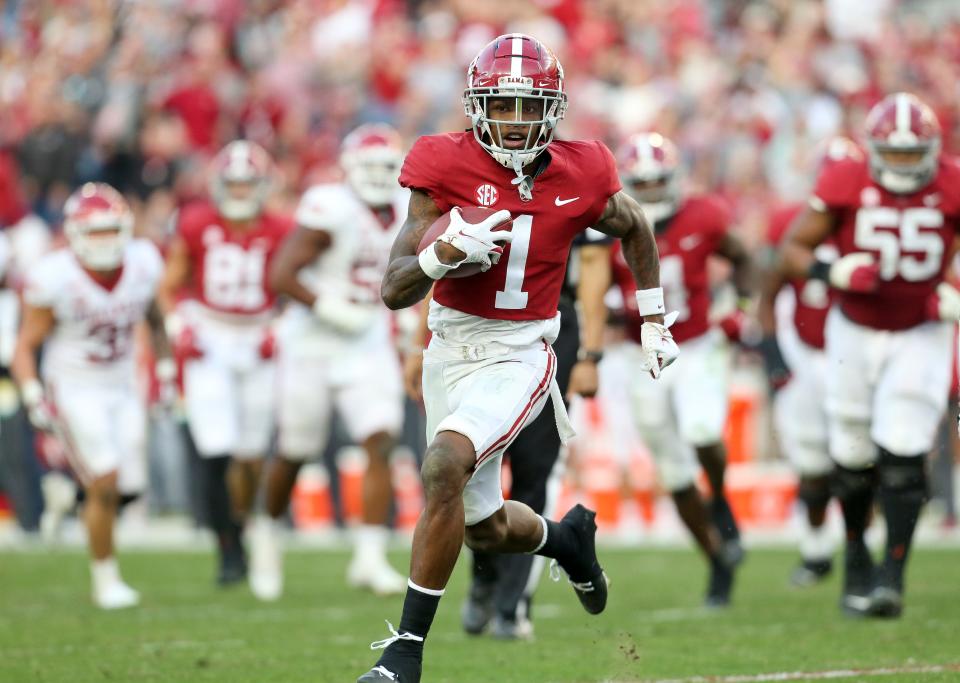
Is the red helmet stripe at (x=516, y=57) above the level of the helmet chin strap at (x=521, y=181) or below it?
above

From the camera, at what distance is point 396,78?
15242 millimetres

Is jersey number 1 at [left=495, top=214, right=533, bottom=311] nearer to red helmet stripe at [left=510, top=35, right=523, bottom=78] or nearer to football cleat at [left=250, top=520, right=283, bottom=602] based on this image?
red helmet stripe at [left=510, top=35, right=523, bottom=78]

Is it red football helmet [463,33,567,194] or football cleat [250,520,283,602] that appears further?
football cleat [250,520,283,602]

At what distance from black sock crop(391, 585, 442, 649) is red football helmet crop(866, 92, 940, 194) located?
10.2ft

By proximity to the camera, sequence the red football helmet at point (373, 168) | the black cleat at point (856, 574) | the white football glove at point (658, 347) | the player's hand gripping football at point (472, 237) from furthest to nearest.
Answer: the red football helmet at point (373, 168) < the black cleat at point (856, 574) < the white football glove at point (658, 347) < the player's hand gripping football at point (472, 237)

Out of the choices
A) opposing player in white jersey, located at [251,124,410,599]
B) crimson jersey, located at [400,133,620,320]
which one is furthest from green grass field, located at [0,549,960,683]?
crimson jersey, located at [400,133,620,320]

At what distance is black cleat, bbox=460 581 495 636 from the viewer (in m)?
6.71

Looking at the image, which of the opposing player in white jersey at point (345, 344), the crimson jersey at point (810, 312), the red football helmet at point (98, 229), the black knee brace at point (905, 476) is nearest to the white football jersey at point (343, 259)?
the opposing player in white jersey at point (345, 344)

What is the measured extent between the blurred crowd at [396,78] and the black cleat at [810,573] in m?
4.46

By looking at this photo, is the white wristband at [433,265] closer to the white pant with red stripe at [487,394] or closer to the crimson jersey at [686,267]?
the white pant with red stripe at [487,394]

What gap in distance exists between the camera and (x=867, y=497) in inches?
285

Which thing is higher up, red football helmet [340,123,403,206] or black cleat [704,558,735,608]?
red football helmet [340,123,403,206]

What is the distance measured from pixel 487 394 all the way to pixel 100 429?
3.85 metres

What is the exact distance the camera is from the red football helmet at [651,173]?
306 inches
